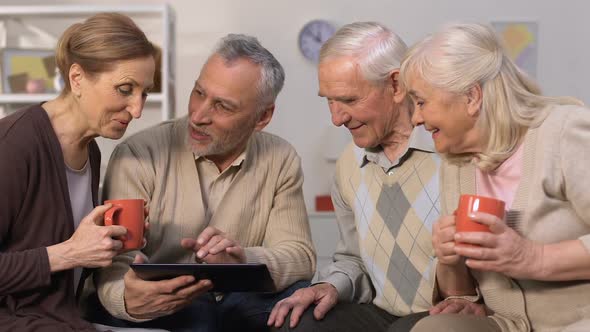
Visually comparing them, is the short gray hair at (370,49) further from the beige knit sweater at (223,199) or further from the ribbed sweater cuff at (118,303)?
the ribbed sweater cuff at (118,303)

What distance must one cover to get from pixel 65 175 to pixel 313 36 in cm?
284

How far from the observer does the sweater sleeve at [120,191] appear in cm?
214

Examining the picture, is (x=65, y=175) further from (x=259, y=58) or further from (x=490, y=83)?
(x=490, y=83)

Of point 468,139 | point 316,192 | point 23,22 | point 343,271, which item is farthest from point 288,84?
point 468,139

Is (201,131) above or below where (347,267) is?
above

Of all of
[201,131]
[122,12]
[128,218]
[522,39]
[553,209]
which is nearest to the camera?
[553,209]

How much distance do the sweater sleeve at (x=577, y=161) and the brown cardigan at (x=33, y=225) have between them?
1155 mm

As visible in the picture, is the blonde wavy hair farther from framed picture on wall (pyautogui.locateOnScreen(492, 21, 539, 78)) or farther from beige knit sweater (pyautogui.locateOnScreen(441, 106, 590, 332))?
framed picture on wall (pyautogui.locateOnScreen(492, 21, 539, 78))

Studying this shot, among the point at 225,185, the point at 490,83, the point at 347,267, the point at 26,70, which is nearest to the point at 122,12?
the point at 26,70

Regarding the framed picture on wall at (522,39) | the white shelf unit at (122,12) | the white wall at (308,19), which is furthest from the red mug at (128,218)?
the framed picture on wall at (522,39)

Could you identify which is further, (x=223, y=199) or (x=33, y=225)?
(x=223, y=199)

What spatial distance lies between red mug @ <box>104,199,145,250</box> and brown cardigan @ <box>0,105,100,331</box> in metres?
0.17

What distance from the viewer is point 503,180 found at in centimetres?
189

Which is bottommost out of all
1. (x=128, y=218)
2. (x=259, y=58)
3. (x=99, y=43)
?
(x=128, y=218)
